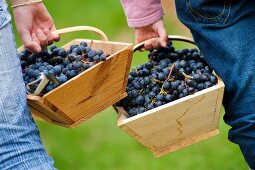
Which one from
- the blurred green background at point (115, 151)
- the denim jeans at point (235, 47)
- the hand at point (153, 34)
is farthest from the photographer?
the blurred green background at point (115, 151)

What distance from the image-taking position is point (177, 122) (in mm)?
2145

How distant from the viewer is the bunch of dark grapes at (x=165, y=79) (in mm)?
2111

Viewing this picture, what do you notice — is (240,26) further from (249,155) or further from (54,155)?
(54,155)

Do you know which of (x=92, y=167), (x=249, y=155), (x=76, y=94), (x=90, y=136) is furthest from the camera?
(x=90, y=136)

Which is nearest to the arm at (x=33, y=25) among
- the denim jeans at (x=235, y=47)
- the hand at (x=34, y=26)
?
the hand at (x=34, y=26)

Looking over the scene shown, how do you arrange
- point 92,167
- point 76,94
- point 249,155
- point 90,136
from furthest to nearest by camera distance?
point 90,136 < point 92,167 < point 249,155 < point 76,94

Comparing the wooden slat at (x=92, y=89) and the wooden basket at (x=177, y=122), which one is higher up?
the wooden slat at (x=92, y=89)

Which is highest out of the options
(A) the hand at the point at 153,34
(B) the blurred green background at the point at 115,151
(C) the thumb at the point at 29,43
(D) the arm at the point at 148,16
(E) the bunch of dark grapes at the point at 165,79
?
(C) the thumb at the point at 29,43

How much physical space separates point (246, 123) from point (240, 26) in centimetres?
31

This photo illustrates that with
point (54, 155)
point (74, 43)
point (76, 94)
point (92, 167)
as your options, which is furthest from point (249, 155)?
point (54, 155)

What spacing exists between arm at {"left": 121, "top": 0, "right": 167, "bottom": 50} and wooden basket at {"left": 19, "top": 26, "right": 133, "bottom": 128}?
186mm

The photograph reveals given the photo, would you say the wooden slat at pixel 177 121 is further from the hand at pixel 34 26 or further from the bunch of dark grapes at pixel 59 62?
the hand at pixel 34 26

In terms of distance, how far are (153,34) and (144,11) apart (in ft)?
0.37

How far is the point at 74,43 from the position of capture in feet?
8.02
